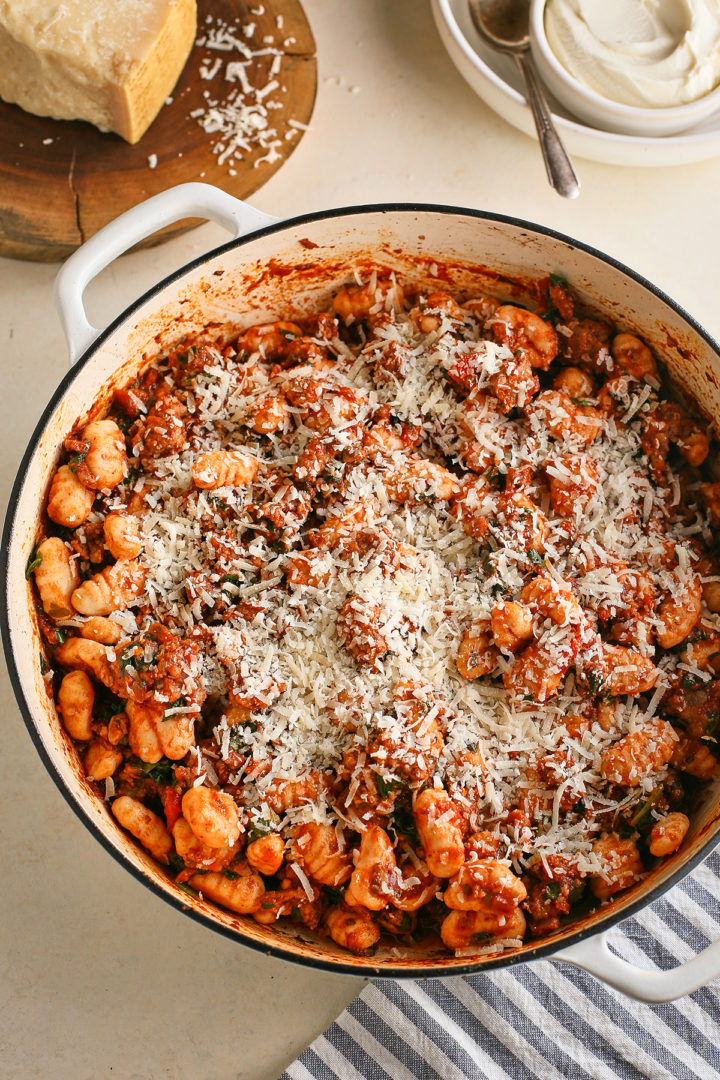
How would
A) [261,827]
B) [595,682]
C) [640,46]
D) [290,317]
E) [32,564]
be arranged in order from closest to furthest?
[261,827] → [595,682] → [32,564] → [290,317] → [640,46]

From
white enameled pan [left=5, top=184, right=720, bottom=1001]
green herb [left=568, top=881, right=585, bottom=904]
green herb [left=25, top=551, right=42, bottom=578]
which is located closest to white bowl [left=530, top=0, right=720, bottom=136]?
white enameled pan [left=5, top=184, right=720, bottom=1001]

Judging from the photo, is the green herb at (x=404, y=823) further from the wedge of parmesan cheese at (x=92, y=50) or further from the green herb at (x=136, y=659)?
the wedge of parmesan cheese at (x=92, y=50)

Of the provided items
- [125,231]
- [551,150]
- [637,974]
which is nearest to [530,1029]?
[637,974]

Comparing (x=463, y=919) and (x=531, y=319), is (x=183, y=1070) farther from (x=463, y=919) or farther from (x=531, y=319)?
(x=531, y=319)

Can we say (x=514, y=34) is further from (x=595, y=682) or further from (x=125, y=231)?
(x=595, y=682)

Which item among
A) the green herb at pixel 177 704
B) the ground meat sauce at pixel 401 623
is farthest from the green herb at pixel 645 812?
the green herb at pixel 177 704

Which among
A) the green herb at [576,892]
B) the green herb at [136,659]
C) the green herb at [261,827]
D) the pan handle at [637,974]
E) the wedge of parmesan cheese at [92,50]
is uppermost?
the wedge of parmesan cheese at [92,50]
